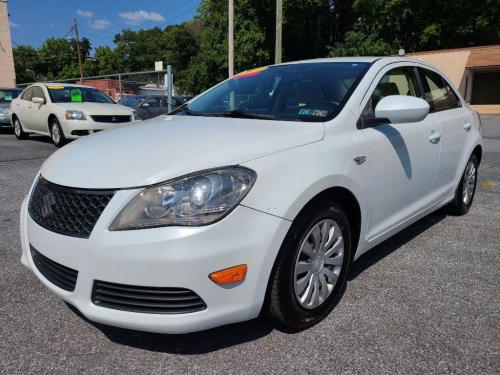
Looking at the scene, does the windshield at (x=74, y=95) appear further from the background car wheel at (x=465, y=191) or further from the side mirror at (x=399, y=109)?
the side mirror at (x=399, y=109)

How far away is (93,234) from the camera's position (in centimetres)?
202

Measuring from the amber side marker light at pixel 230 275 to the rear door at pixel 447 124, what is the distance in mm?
2397

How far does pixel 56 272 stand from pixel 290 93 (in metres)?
1.97

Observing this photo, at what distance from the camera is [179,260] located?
1932 millimetres

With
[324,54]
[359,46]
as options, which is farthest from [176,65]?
[359,46]

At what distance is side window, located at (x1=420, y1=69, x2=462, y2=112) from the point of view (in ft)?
12.6

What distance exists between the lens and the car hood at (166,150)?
6.88ft

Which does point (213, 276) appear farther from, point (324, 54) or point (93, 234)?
point (324, 54)

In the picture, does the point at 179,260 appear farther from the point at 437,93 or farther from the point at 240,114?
the point at 437,93

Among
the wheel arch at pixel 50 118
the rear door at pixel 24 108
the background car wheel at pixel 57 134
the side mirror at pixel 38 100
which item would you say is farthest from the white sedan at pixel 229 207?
the rear door at pixel 24 108

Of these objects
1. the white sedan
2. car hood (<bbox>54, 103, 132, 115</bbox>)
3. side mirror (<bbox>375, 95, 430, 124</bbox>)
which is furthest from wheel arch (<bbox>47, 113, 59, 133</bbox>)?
side mirror (<bbox>375, 95, 430, 124</bbox>)

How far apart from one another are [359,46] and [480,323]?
30655 mm

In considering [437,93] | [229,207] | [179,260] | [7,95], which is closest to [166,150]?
[229,207]

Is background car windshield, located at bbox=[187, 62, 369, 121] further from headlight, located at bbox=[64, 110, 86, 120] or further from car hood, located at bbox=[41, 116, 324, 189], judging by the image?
headlight, located at bbox=[64, 110, 86, 120]
